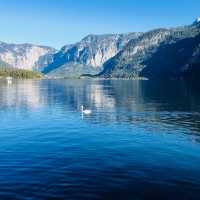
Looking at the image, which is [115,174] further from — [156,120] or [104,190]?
[156,120]

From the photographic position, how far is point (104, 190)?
38.0 meters

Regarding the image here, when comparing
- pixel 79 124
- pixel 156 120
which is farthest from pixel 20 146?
pixel 156 120

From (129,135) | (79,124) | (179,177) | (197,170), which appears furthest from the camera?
(79,124)

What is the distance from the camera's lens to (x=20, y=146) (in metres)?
58.3

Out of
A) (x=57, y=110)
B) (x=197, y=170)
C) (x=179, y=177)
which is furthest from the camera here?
(x=57, y=110)

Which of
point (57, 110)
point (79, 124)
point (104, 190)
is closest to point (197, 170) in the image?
point (104, 190)

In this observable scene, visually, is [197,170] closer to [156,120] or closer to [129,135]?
[129,135]

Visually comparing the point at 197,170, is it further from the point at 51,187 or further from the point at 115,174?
the point at 51,187

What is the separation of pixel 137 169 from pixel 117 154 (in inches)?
319

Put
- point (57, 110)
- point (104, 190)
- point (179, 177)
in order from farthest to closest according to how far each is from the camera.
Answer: point (57, 110), point (179, 177), point (104, 190)

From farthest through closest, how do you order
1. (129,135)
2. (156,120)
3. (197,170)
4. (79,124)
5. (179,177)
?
(156,120), (79,124), (129,135), (197,170), (179,177)

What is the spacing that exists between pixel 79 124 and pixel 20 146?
26.7 metres

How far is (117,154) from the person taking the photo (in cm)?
5275

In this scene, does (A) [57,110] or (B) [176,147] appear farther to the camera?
(A) [57,110]
